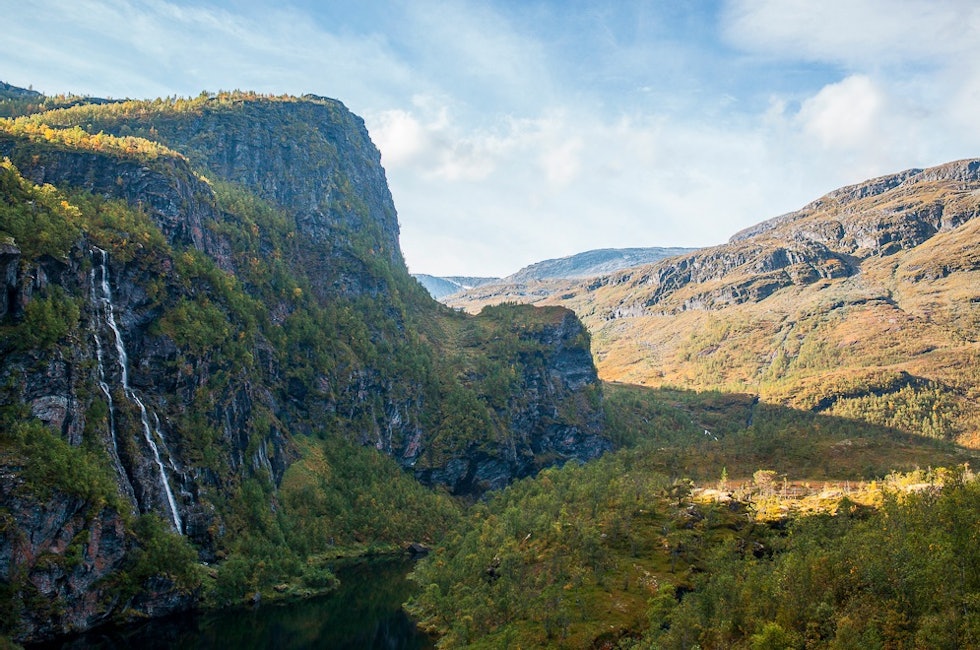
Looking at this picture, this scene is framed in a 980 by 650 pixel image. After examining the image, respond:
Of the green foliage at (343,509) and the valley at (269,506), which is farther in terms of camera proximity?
the green foliage at (343,509)

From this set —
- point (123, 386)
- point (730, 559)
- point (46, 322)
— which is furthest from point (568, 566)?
point (46, 322)

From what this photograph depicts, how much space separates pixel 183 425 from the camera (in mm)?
137500

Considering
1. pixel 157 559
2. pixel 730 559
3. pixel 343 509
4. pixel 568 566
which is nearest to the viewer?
pixel 730 559

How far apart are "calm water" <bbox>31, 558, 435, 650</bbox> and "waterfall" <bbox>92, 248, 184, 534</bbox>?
25904mm

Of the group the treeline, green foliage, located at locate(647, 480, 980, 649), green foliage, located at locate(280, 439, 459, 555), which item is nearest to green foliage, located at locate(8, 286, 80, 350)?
green foliage, located at locate(280, 439, 459, 555)

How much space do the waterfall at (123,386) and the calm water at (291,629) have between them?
25904mm

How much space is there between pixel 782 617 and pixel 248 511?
379 ft

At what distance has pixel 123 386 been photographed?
12625 centimetres

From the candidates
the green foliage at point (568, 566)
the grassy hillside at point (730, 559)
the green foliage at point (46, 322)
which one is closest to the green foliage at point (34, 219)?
→ the green foliage at point (46, 322)

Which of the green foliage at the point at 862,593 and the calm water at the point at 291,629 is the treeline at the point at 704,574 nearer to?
the green foliage at the point at 862,593

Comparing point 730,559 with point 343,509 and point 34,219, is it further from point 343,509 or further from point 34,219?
point 34,219

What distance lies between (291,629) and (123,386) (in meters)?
60.0

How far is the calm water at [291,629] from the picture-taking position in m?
89.0

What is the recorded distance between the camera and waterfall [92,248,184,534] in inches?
4737
